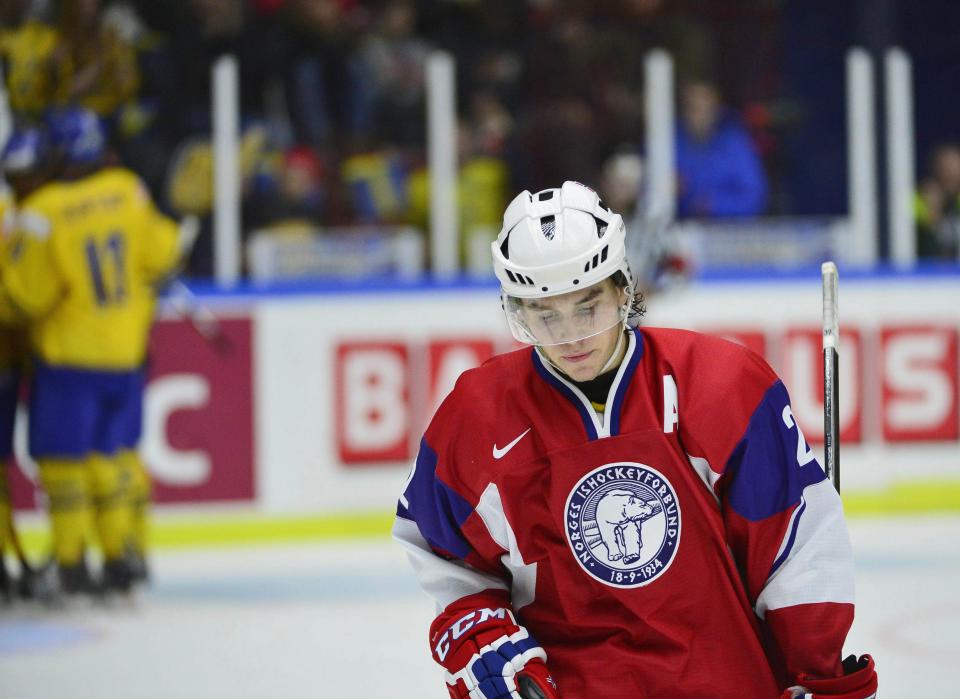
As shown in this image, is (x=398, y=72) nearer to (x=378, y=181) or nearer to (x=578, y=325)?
(x=378, y=181)

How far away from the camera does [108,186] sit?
4.98 meters

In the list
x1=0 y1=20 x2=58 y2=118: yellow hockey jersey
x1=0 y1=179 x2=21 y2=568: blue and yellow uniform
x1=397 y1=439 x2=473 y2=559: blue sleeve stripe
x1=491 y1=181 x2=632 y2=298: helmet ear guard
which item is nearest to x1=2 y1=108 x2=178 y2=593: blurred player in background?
x1=0 y1=179 x2=21 y2=568: blue and yellow uniform

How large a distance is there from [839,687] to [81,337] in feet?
11.5

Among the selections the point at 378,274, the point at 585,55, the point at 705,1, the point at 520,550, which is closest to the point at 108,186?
the point at 378,274

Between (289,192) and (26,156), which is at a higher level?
(26,156)

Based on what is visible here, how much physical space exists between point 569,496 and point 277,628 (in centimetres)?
281

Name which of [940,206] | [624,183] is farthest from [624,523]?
[940,206]

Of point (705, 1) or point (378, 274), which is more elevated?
point (705, 1)

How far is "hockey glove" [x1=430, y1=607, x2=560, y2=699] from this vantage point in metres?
1.92

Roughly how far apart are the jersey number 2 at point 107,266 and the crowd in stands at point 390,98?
0.99m

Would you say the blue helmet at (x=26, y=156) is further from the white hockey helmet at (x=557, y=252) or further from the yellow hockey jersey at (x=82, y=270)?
the white hockey helmet at (x=557, y=252)

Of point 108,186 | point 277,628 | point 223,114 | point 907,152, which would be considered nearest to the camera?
point 277,628

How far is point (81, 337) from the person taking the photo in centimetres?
495

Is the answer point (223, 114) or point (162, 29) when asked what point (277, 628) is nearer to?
point (223, 114)
